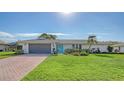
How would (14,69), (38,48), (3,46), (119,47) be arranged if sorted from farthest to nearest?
1. (119,47)
2. (3,46)
3. (38,48)
4. (14,69)

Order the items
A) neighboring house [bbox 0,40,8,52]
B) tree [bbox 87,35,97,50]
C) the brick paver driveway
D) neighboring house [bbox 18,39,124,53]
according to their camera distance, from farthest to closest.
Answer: tree [bbox 87,35,97,50] < neighboring house [bbox 0,40,8,52] < neighboring house [bbox 18,39,124,53] < the brick paver driveway

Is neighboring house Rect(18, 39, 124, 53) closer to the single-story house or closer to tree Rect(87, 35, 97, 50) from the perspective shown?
tree Rect(87, 35, 97, 50)

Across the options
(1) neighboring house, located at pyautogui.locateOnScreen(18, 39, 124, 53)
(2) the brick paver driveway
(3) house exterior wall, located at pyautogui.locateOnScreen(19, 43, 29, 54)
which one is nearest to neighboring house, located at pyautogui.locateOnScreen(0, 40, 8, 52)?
(1) neighboring house, located at pyautogui.locateOnScreen(18, 39, 124, 53)

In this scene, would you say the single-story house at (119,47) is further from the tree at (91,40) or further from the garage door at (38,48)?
the garage door at (38,48)

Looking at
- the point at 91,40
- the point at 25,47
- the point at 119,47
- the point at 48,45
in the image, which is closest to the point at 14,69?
the point at 25,47

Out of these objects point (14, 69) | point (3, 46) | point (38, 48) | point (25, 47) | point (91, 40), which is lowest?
point (14, 69)

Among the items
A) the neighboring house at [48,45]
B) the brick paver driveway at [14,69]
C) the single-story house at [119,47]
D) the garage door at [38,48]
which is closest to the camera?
the brick paver driveway at [14,69]

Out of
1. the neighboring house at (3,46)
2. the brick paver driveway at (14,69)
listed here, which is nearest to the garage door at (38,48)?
the neighboring house at (3,46)

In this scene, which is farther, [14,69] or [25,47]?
[25,47]

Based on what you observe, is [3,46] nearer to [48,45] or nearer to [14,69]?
[48,45]

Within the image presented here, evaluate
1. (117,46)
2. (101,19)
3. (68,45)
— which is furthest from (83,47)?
(101,19)
